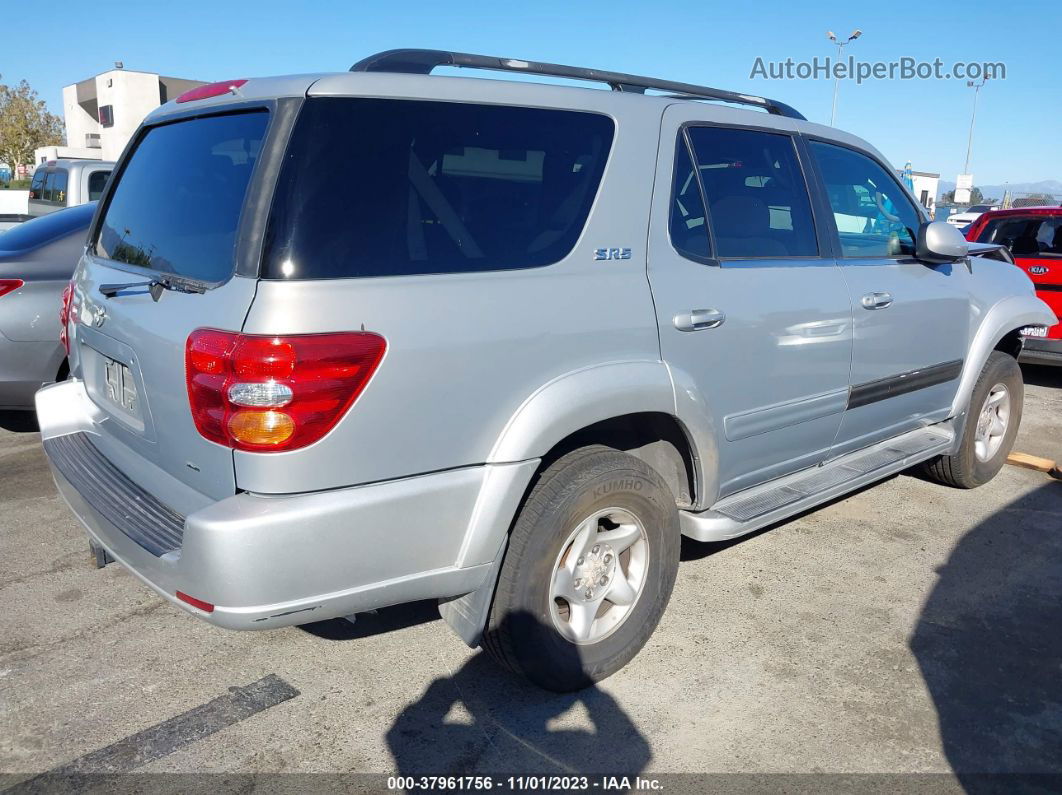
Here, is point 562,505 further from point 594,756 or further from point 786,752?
point 786,752

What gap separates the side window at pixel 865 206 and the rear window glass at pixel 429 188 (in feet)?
4.76

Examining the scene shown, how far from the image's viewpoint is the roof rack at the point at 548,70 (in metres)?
2.68

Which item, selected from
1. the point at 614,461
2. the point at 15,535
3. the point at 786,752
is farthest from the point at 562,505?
the point at 15,535

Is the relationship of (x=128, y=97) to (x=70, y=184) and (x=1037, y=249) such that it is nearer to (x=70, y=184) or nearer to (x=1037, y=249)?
(x=70, y=184)

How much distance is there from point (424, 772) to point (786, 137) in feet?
9.29

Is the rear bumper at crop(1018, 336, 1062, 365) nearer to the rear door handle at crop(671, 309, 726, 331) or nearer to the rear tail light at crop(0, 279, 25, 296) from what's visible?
the rear door handle at crop(671, 309, 726, 331)

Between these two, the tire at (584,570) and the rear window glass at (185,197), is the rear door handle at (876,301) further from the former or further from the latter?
the rear window glass at (185,197)

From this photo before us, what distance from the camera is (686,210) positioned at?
3.03 m

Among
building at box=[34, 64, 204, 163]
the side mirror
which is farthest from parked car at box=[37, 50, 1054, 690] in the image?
building at box=[34, 64, 204, 163]

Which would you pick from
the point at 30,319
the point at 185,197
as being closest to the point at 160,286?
the point at 185,197

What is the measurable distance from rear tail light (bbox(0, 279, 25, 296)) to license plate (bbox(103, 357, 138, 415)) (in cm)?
257

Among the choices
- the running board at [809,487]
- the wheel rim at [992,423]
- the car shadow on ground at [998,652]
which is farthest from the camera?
the wheel rim at [992,423]

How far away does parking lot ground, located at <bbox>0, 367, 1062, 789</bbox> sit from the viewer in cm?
257

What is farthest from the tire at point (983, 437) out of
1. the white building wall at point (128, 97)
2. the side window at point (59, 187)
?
the white building wall at point (128, 97)
